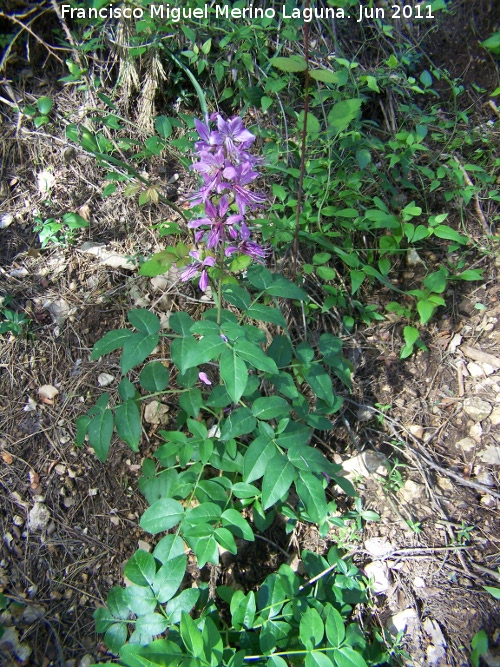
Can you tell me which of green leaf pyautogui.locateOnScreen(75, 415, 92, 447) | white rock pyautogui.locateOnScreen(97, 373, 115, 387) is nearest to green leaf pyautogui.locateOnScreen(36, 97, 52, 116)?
white rock pyautogui.locateOnScreen(97, 373, 115, 387)

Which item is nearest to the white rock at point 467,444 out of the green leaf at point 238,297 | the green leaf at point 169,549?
the green leaf at point 238,297

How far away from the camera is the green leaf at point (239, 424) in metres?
1.58

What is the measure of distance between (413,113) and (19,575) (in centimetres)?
346

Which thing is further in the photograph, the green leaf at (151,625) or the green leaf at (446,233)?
the green leaf at (446,233)

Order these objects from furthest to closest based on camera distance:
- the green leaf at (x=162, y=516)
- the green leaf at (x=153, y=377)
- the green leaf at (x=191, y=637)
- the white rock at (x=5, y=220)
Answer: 1. the white rock at (x=5, y=220)
2. the green leaf at (x=153, y=377)
3. the green leaf at (x=162, y=516)
4. the green leaf at (x=191, y=637)

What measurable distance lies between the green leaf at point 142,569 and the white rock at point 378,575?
96 cm

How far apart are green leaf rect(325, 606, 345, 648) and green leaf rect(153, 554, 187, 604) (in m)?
0.50

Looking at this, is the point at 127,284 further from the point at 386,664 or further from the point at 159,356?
the point at 386,664

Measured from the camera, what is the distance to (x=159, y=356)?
251 centimetres

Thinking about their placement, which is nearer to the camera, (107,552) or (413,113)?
(107,552)

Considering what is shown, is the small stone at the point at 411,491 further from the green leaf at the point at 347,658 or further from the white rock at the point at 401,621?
the green leaf at the point at 347,658

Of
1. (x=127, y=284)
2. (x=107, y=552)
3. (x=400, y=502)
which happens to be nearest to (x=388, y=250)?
(x=400, y=502)

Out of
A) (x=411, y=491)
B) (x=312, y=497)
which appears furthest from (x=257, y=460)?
(x=411, y=491)

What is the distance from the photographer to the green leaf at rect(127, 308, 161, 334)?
1.70m
